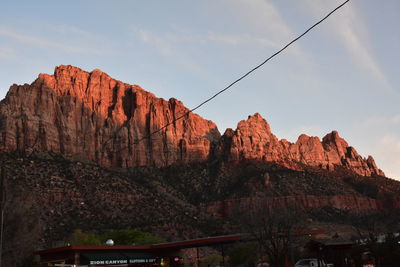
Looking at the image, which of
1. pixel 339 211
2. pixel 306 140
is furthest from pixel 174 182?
pixel 306 140

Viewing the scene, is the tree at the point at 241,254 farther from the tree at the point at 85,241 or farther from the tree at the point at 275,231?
the tree at the point at 275,231

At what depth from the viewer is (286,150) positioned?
16550cm

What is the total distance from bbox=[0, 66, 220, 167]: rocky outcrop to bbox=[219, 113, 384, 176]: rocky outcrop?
1378 cm

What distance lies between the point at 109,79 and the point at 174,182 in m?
59.2

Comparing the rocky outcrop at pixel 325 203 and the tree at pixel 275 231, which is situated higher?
the rocky outcrop at pixel 325 203

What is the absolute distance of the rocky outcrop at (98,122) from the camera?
129m

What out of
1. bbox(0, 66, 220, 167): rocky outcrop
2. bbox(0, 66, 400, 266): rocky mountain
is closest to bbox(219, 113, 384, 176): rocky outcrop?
bbox(0, 66, 400, 266): rocky mountain

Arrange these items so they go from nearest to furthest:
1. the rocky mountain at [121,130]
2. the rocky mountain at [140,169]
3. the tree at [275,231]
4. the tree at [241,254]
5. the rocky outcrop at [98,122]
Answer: the tree at [275,231] < the tree at [241,254] < the rocky mountain at [140,169] < the rocky outcrop at [98,122] < the rocky mountain at [121,130]

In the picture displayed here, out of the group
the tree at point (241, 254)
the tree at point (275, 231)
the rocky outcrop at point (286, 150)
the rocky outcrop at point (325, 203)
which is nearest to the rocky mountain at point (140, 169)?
the rocky outcrop at point (325, 203)

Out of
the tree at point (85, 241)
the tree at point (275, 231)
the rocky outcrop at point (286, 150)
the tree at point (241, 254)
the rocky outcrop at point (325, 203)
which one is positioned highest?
the rocky outcrop at point (286, 150)

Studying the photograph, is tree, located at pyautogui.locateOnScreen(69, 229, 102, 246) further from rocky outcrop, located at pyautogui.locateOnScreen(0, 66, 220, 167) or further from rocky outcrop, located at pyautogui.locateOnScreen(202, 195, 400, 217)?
rocky outcrop, located at pyautogui.locateOnScreen(0, 66, 220, 167)

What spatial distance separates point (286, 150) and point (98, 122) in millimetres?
65596

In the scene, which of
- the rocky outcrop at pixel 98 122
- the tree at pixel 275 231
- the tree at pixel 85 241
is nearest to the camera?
the tree at pixel 275 231

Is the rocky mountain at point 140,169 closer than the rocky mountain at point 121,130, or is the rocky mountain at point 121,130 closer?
the rocky mountain at point 140,169
